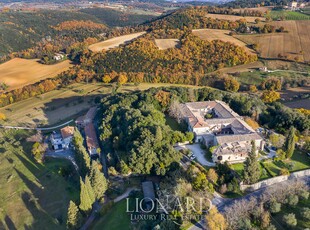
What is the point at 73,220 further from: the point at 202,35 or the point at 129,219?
the point at 202,35

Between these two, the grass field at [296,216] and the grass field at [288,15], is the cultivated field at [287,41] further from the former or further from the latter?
the grass field at [296,216]

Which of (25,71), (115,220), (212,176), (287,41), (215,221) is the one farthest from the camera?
(25,71)

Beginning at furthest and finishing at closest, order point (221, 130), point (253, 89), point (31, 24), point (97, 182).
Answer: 1. point (31, 24)
2. point (253, 89)
3. point (221, 130)
4. point (97, 182)

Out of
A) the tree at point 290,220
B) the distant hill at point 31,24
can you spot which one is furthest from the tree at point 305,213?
the distant hill at point 31,24

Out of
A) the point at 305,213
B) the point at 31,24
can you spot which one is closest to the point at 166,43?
the point at 305,213

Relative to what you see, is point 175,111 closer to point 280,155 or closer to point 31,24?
point 280,155

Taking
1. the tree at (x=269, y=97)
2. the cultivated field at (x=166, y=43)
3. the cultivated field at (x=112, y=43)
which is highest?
the cultivated field at (x=166, y=43)

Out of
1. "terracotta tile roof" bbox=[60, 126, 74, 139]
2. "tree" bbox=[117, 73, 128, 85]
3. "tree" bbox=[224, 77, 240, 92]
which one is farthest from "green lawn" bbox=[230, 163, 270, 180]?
"tree" bbox=[117, 73, 128, 85]
